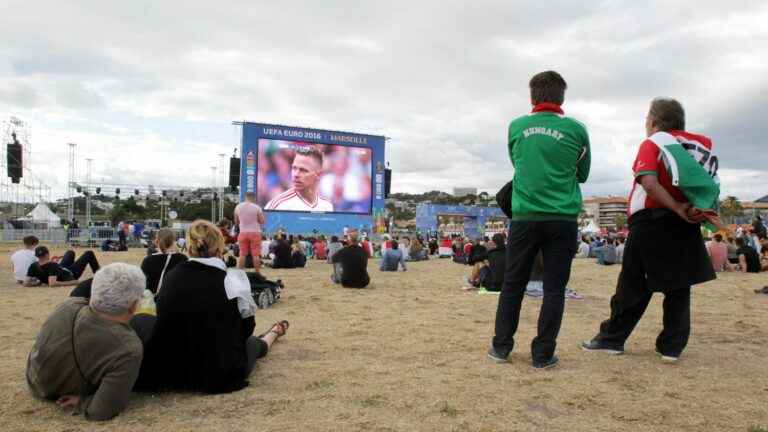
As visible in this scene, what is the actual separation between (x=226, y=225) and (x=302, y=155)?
44.7ft

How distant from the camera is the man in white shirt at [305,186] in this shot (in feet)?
74.6

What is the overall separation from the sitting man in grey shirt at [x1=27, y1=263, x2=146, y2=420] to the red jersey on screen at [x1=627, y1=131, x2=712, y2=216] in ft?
9.03

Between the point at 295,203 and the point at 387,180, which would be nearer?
the point at 295,203

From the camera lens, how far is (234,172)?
73.8 feet

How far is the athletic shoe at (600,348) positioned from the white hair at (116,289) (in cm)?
270

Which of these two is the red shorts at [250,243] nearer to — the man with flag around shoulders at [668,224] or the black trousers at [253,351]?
the black trousers at [253,351]

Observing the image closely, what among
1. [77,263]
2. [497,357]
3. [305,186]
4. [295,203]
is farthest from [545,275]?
[305,186]

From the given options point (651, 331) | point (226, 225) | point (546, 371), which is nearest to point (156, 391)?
point (546, 371)

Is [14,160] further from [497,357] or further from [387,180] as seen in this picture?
[497,357]

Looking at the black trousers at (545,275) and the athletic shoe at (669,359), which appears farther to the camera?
the athletic shoe at (669,359)

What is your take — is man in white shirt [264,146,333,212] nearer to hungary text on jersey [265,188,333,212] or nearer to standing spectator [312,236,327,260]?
hungary text on jersey [265,188,333,212]

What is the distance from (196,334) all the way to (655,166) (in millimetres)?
2666

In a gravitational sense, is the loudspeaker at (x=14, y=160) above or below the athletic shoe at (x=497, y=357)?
above

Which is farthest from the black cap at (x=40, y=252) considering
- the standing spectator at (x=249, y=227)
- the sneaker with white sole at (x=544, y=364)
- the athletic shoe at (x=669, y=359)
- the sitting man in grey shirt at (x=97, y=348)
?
the athletic shoe at (x=669, y=359)
